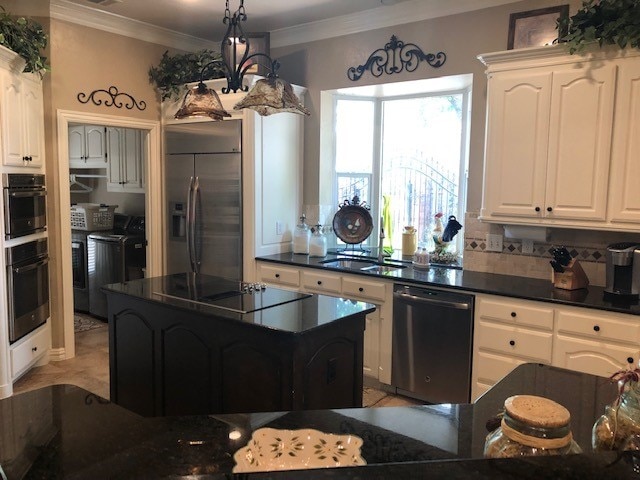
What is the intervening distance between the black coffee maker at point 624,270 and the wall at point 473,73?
36 centimetres

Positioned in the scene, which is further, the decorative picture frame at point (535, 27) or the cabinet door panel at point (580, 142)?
the decorative picture frame at point (535, 27)

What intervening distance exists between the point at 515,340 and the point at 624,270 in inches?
28.6

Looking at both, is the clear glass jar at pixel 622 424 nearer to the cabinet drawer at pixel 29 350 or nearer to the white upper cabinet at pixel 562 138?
the white upper cabinet at pixel 562 138

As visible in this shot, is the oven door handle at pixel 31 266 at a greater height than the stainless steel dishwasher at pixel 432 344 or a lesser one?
greater

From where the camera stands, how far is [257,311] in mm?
2496

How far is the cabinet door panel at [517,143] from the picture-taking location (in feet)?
10.6

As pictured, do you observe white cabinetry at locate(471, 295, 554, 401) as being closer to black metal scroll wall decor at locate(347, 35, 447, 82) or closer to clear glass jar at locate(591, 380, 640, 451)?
black metal scroll wall decor at locate(347, 35, 447, 82)

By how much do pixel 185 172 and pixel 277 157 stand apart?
2.92 ft

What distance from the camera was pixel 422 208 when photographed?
4613mm

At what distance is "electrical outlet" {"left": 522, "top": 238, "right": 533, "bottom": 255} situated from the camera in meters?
3.63

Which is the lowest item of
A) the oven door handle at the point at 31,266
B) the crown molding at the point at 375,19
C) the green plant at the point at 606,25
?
the oven door handle at the point at 31,266

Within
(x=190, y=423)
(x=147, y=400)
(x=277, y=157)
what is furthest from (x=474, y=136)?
(x=190, y=423)

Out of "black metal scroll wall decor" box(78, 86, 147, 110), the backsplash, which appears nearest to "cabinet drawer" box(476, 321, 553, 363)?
the backsplash

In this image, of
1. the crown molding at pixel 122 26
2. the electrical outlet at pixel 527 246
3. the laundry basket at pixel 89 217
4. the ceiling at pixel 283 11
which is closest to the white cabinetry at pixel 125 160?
the laundry basket at pixel 89 217
